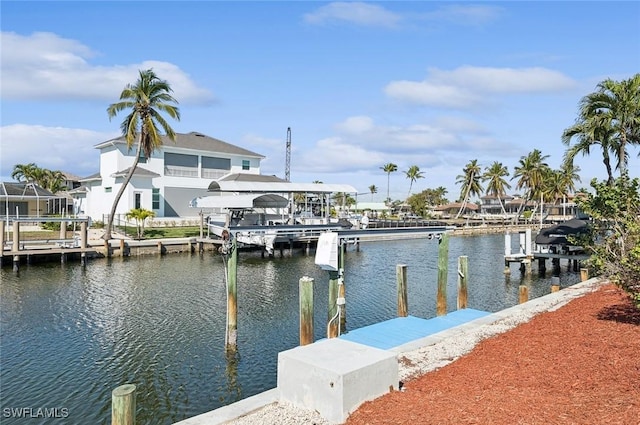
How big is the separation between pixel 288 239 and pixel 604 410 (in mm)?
31216

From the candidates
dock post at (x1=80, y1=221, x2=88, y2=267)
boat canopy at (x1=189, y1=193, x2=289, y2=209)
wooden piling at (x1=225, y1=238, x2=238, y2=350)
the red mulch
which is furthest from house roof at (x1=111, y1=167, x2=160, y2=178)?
the red mulch

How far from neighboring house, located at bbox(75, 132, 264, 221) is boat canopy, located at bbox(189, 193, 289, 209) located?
11.3m

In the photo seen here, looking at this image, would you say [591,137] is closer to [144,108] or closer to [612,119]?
[612,119]

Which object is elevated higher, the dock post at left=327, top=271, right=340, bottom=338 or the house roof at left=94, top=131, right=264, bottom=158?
the house roof at left=94, top=131, right=264, bottom=158

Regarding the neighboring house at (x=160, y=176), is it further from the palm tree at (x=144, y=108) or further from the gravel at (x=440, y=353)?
the gravel at (x=440, y=353)

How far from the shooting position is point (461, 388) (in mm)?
6816

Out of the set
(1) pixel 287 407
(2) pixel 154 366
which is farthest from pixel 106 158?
(1) pixel 287 407

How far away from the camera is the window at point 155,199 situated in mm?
47375

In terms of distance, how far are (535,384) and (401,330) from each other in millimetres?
5638

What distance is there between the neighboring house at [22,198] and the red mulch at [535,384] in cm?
4299

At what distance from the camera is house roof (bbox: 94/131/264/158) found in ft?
164

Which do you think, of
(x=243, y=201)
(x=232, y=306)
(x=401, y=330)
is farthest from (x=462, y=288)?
(x=243, y=201)


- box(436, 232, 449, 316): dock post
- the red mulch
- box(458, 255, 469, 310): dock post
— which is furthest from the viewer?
box(458, 255, 469, 310): dock post

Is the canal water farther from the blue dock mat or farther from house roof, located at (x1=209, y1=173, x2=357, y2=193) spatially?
house roof, located at (x1=209, y1=173, x2=357, y2=193)
